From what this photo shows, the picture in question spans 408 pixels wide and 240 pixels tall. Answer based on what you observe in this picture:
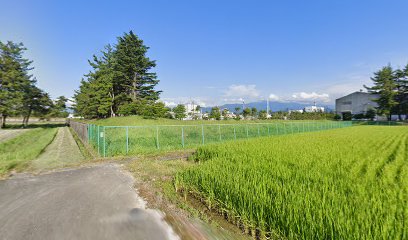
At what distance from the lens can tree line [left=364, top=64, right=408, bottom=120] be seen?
48.5 metres

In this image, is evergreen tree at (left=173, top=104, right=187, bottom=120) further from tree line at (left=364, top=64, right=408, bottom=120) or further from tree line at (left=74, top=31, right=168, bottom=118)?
tree line at (left=364, top=64, right=408, bottom=120)

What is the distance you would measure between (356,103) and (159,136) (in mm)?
76653

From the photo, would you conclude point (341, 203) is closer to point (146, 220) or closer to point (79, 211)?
point (146, 220)

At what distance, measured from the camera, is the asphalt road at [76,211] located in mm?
3385

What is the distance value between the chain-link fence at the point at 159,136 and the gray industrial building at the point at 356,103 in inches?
2091

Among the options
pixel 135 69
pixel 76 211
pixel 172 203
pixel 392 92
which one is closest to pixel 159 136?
pixel 172 203

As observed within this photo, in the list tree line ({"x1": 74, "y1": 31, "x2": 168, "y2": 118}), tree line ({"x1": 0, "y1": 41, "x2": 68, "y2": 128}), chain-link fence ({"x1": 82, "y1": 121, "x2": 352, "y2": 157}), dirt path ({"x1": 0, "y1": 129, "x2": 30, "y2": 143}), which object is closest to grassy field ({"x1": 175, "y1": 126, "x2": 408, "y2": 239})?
chain-link fence ({"x1": 82, "y1": 121, "x2": 352, "y2": 157})

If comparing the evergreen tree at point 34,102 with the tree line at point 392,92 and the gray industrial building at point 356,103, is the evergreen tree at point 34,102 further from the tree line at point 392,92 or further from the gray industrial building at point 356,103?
the gray industrial building at point 356,103

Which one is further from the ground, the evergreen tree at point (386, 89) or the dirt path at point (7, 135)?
the evergreen tree at point (386, 89)

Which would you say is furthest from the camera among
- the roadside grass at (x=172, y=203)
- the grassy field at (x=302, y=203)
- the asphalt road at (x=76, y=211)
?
the roadside grass at (x=172, y=203)

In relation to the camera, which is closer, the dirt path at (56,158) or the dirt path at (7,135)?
the dirt path at (56,158)

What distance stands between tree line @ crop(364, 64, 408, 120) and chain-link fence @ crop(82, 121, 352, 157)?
3343 cm

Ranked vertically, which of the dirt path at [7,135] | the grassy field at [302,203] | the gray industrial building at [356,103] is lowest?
the grassy field at [302,203]

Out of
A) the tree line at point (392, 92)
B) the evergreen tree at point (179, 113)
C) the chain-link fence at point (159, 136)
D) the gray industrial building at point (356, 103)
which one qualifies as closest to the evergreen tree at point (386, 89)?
the tree line at point (392, 92)
